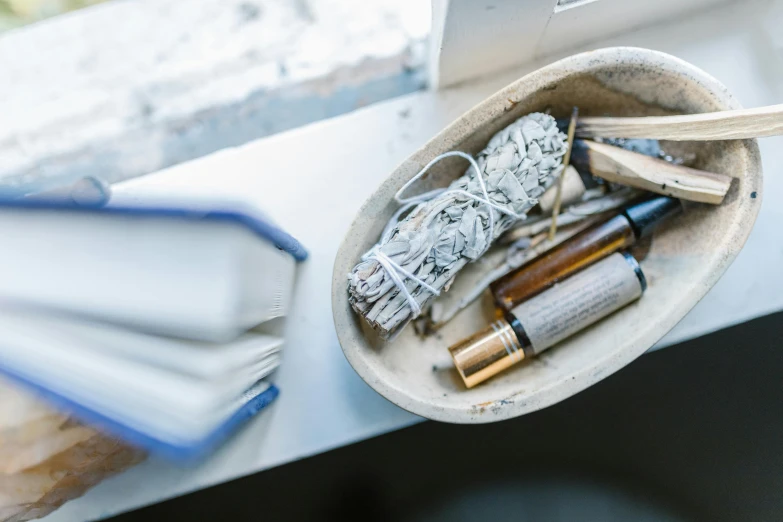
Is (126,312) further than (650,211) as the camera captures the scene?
No

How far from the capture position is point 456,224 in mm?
484

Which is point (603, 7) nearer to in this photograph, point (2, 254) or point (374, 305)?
point (374, 305)

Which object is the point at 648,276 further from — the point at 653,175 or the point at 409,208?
the point at 409,208

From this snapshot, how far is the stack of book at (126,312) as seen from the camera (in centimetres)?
29

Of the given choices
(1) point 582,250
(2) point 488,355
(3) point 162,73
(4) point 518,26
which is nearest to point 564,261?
(1) point 582,250

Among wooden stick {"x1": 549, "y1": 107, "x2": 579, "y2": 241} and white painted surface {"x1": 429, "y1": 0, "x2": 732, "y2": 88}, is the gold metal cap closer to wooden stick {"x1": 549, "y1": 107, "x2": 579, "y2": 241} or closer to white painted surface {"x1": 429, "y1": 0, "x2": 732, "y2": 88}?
wooden stick {"x1": 549, "y1": 107, "x2": 579, "y2": 241}

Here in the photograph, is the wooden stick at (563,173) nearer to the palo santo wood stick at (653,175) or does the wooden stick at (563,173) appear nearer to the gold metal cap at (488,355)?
the palo santo wood stick at (653,175)

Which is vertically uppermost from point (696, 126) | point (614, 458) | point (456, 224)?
point (696, 126)

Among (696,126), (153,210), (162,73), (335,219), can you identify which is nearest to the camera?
(153,210)

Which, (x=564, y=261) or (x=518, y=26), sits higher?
(x=518, y=26)

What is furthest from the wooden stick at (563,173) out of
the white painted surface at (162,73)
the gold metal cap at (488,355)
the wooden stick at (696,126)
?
the white painted surface at (162,73)

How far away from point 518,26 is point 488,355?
1.07 feet

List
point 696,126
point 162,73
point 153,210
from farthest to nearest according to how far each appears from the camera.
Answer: point 162,73
point 696,126
point 153,210

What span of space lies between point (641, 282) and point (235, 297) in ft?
1.30
